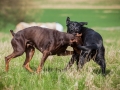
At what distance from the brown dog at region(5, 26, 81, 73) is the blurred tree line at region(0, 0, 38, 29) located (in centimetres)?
2599

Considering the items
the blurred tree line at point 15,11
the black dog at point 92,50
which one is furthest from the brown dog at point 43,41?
the blurred tree line at point 15,11

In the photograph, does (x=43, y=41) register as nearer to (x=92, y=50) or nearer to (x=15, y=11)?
(x=92, y=50)

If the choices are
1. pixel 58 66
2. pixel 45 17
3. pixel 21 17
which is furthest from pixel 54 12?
pixel 58 66

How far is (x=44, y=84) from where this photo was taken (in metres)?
8.39

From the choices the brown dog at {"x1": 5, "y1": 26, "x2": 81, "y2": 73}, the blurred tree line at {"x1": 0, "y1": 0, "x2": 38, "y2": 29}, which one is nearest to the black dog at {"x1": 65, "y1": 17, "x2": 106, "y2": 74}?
the brown dog at {"x1": 5, "y1": 26, "x2": 81, "y2": 73}

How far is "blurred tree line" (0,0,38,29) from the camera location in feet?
118

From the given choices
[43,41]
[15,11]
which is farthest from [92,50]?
[15,11]

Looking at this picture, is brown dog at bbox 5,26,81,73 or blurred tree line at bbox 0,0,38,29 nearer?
brown dog at bbox 5,26,81,73

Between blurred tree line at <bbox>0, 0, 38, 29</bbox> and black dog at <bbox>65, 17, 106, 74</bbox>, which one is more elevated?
black dog at <bbox>65, 17, 106, 74</bbox>

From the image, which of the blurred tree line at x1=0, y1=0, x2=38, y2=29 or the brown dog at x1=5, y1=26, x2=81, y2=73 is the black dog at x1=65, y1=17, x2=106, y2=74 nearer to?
the brown dog at x1=5, y1=26, x2=81, y2=73

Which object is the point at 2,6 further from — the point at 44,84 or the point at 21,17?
the point at 44,84

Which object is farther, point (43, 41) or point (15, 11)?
point (15, 11)

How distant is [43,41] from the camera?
30.8 feet

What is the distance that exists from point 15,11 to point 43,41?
27967 mm
